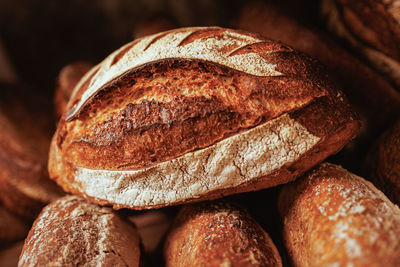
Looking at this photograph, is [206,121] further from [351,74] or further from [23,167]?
[23,167]

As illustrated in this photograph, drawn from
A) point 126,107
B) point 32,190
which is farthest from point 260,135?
point 32,190

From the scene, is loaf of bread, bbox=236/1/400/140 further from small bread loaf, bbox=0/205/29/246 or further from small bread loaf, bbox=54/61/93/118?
small bread loaf, bbox=0/205/29/246

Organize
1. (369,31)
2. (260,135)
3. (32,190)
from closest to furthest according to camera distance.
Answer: (260,135)
(369,31)
(32,190)

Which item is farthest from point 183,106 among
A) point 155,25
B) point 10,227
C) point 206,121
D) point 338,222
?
point 10,227

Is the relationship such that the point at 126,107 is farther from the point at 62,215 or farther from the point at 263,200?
the point at 263,200

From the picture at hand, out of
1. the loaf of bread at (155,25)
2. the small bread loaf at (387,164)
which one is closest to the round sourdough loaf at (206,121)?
the small bread loaf at (387,164)

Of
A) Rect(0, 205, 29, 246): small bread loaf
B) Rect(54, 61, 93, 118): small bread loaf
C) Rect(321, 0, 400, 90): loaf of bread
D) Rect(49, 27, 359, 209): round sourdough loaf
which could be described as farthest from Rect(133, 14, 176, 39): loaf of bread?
Rect(0, 205, 29, 246): small bread loaf

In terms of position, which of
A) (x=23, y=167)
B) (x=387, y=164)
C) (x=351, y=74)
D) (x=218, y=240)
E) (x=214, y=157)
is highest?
(x=351, y=74)
